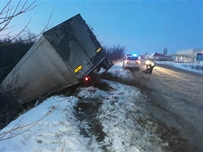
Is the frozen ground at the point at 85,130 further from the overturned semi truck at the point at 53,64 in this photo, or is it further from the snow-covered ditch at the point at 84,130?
the overturned semi truck at the point at 53,64

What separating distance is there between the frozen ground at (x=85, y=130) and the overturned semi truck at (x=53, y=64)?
1.04 metres

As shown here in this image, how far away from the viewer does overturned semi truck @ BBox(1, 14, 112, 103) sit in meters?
8.66

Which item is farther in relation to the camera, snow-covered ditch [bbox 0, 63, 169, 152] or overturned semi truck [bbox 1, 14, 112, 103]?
overturned semi truck [bbox 1, 14, 112, 103]

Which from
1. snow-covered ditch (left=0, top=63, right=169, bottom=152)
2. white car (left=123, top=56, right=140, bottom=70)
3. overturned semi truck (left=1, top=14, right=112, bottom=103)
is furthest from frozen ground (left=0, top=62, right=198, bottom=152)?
white car (left=123, top=56, right=140, bottom=70)

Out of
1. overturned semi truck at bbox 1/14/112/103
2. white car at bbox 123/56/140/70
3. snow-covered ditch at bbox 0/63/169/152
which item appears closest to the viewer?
snow-covered ditch at bbox 0/63/169/152

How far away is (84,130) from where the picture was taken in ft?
19.4

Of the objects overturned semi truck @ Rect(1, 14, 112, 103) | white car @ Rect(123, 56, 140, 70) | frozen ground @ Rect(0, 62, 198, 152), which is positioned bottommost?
white car @ Rect(123, 56, 140, 70)

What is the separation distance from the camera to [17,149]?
14.8 feet

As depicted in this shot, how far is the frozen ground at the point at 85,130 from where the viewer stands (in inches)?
188

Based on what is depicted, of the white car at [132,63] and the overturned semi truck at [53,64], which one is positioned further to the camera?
the white car at [132,63]

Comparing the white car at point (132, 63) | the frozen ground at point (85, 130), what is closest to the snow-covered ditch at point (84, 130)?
the frozen ground at point (85, 130)

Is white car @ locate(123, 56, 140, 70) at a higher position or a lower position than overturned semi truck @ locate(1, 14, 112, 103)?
lower

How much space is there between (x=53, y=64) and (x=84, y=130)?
12.0 feet

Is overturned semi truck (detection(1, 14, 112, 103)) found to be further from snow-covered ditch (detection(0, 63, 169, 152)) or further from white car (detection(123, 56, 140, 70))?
white car (detection(123, 56, 140, 70))
